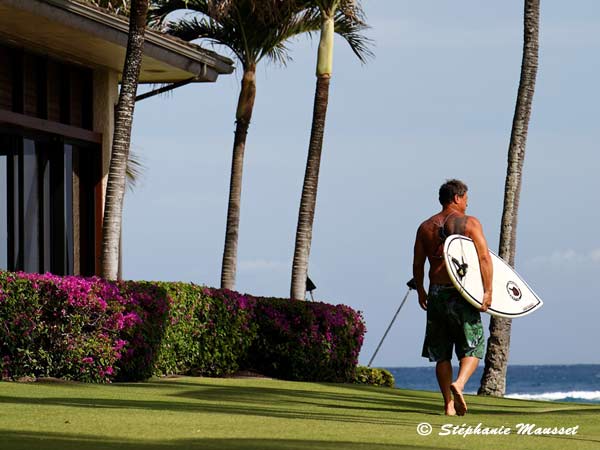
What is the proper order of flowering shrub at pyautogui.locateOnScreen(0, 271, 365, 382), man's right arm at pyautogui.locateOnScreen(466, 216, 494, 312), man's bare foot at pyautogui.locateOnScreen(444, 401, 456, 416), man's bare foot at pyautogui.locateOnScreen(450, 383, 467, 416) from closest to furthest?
1. man's bare foot at pyautogui.locateOnScreen(450, 383, 467, 416)
2. man's right arm at pyautogui.locateOnScreen(466, 216, 494, 312)
3. man's bare foot at pyautogui.locateOnScreen(444, 401, 456, 416)
4. flowering shrub at pyautogui.locateOnScreen(0, 271, 365, 382)

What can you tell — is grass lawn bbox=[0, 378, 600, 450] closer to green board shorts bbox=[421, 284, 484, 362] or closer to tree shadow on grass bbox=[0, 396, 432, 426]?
tree shadow on grass bbox=[0, 396, 432, 426]

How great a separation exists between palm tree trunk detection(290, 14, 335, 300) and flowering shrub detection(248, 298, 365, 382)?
340cm

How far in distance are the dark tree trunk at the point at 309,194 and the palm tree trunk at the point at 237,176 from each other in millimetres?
1855

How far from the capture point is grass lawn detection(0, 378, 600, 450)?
7.95m

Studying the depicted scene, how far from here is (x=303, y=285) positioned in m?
25.0

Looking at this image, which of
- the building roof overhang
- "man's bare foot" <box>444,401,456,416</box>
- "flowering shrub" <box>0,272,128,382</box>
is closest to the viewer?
"man's bare foot" <box>444,401,456,416</box>

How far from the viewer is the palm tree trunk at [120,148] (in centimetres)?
1719

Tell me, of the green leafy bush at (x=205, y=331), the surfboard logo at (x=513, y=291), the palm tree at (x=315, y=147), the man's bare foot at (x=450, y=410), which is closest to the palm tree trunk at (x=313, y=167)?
the palm tree at (x=315, y=147)

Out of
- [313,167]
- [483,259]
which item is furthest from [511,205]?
[483,259]

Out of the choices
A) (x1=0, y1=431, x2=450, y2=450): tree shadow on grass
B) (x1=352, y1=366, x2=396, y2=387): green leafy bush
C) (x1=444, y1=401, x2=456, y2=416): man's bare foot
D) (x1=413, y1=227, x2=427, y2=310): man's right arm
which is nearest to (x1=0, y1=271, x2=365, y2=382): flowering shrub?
(x1=352, y1=366, x2=396, y2=387): green leafy bush

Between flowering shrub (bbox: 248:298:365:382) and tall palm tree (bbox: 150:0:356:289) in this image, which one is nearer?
flowering shrub (bbox: 248:298:365:382)

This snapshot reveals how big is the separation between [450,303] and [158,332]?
265 inches

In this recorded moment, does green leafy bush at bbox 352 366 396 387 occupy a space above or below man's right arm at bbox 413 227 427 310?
below

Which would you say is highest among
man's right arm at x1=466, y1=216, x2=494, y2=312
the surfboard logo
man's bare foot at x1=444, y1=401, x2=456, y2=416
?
man's right arm at x1=466, y1=216, x2=494, y2=312
